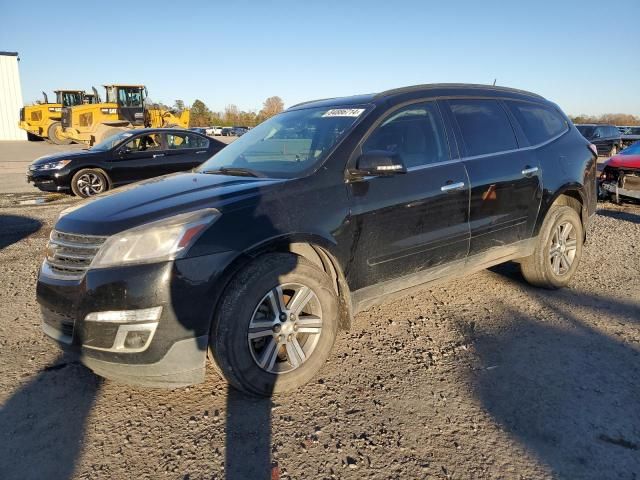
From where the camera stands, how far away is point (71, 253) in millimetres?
2686

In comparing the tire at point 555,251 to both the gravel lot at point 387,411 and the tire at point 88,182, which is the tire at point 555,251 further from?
the tire at point 88,182

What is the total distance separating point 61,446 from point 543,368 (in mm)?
2881

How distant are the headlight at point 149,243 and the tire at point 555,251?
10.7 feet

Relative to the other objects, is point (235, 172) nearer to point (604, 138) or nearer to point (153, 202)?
point (153, 202)

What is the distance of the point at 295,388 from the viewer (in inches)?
116

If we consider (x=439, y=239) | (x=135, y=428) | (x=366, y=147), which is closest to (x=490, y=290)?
(x=439, y=239)

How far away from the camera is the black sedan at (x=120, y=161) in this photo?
1016cm

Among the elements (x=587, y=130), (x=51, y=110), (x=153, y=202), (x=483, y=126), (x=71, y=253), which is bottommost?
(x=71, y=253)

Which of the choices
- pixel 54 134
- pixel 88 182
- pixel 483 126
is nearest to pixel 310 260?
pixel 483 126

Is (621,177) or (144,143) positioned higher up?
(144,143)

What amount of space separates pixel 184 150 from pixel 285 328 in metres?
8.92

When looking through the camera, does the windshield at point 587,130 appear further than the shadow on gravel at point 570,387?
Yes

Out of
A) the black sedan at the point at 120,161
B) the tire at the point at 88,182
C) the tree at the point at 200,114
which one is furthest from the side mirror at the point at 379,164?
the tree at the point at 200,114

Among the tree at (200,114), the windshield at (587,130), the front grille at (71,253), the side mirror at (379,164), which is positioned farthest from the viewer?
the tree at (200,114)
